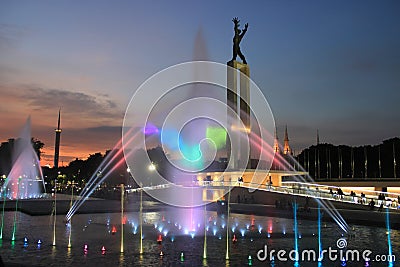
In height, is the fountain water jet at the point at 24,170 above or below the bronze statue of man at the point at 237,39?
below

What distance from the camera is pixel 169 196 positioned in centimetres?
3934

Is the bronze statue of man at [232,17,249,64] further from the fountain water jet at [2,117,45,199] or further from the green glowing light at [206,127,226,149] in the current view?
the fountain water jet at [2,117,45,199]
